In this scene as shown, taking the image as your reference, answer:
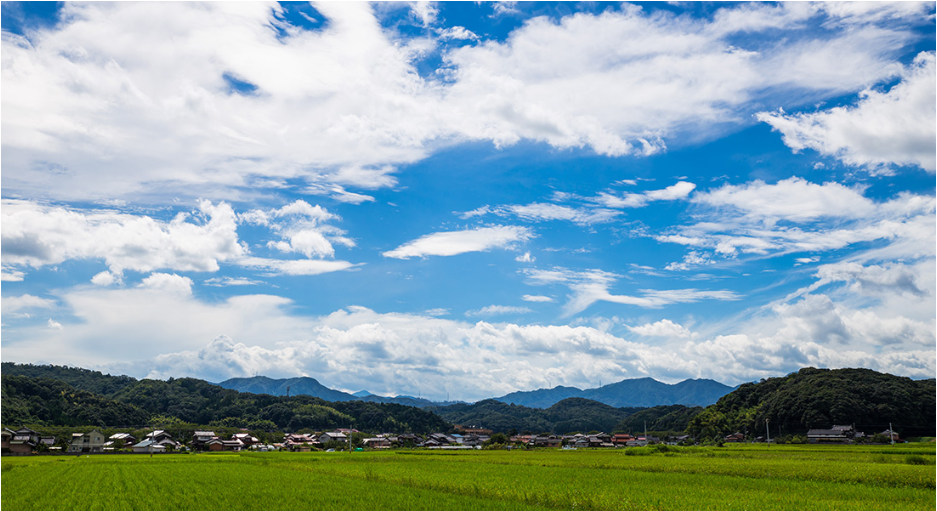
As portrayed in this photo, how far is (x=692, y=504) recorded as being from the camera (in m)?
19.0

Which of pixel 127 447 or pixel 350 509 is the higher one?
pixel 350 509

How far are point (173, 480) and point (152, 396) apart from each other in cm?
13411

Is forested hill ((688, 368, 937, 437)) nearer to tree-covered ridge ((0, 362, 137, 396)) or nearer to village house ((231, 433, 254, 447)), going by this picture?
village house ((231, 433, 254, 447))

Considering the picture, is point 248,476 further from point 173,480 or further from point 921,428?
point 921,428

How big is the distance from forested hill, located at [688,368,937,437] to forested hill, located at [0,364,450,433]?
90.0 meters

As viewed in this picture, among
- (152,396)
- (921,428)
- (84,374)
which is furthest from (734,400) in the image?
(84,374)

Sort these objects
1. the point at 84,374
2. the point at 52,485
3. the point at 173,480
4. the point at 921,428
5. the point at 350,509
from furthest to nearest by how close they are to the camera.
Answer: the point at 84,374 → the point at 921,428 → the point at 173,480 → the point at 52,485 → the point at 350,509

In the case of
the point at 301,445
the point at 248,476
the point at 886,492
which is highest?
the point at 886,492

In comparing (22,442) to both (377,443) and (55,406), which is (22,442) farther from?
(377,443)

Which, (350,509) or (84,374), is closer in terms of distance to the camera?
(350,509)

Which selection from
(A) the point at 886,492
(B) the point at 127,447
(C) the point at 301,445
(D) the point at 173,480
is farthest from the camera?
(C) the point at 301,445

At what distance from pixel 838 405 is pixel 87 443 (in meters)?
111

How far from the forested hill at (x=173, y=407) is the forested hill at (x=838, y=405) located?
9001 centimetres

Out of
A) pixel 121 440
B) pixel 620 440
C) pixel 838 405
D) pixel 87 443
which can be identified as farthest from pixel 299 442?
pixel 838 405
